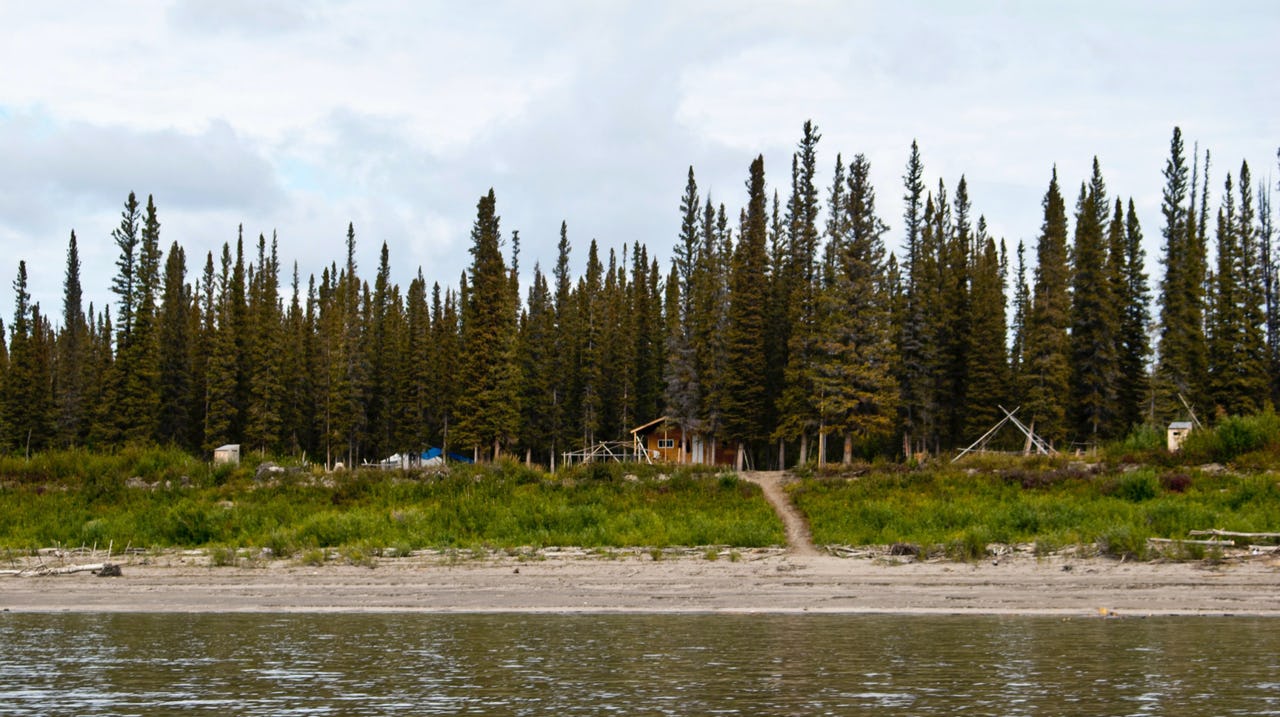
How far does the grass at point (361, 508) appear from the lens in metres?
31.1

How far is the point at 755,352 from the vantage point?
64625 mm

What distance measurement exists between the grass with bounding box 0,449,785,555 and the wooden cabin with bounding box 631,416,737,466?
2781cm

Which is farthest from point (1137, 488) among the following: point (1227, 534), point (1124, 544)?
point (1124, 544)

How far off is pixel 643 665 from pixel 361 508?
20.9 meters

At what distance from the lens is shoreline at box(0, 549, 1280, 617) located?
867 inches

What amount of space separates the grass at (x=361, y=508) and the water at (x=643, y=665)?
9.20m

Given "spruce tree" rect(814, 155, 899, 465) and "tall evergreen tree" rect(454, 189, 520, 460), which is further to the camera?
"tall evergreen tree" rect(454, 189, 520, 460)

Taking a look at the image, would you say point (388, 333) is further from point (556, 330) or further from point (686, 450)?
point (686, 450)

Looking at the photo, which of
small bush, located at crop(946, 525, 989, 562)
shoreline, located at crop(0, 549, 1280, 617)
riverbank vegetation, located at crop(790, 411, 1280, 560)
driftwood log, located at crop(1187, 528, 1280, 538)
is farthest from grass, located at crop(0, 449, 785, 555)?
driftwood log, located at crop(1187, 528, 1280, 538)

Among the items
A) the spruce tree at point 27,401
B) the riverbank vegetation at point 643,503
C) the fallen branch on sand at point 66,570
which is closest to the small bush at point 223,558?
the riverbank vegetation at point 643,503

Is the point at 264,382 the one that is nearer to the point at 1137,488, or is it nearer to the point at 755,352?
the point at 755,352

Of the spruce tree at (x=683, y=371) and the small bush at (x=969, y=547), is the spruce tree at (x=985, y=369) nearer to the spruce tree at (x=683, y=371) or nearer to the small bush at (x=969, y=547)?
the spruce tree at (x=683, y=371)

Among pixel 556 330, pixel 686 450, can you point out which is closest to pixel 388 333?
pixel 556 330

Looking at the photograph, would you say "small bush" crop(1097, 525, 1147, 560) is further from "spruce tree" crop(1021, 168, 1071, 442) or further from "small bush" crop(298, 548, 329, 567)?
"spruce tree" crop(1021, 168, 1071, 442)
